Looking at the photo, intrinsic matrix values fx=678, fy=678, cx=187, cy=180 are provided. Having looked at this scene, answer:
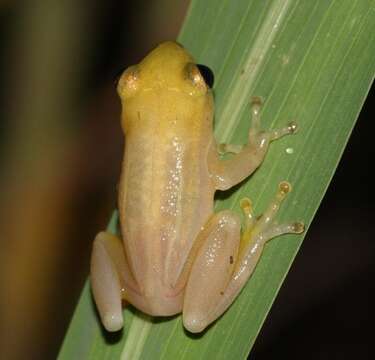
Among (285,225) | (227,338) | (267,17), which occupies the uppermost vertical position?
(267,17)

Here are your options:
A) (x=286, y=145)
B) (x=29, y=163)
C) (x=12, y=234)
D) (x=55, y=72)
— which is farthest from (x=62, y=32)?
(x=286, y=145)

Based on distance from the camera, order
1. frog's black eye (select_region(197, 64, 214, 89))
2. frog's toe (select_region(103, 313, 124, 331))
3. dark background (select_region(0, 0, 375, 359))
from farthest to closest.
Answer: dark background (select_region(0, 0, 375, 359)) → frog's black eye (select_region(197, 64, 214, 89)) → frog's toe (select_region(103, 313, 124, 331))

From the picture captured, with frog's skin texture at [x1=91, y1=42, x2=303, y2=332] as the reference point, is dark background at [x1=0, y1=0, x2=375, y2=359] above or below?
below

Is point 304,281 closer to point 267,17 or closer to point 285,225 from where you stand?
point 285,225

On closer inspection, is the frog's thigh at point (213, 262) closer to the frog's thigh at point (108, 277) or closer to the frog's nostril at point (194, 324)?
the frog's nostril at point (194, 324)

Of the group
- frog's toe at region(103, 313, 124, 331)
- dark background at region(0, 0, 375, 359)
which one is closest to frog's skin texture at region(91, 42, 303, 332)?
frog's toe at region(103, 313, 124, 331)

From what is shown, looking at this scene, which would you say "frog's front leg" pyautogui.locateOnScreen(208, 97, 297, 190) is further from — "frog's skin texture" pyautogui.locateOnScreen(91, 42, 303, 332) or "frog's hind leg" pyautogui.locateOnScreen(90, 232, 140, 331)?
"frog's hind leg" pyautogui.locateOnScreen(90, 232, 140, 331)

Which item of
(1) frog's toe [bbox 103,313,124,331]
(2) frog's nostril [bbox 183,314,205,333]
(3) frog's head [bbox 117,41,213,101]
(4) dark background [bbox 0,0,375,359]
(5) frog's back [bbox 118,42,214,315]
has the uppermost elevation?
(3) frog's head [bbox 117,41,213,101]

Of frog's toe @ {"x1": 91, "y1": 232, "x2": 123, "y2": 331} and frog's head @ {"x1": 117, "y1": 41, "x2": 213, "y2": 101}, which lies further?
frog's head @ {"x1": 117, "y1": 41, "x2": 213, "y2": 101}
